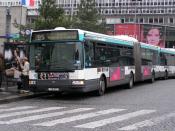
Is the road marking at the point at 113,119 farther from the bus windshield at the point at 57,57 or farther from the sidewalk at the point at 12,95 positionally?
the sidewalk at the point at 12,95

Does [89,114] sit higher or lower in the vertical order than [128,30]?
lower

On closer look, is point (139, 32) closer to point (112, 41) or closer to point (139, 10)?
point (139, 10)

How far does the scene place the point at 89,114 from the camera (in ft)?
48.4

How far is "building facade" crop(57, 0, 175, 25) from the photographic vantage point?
124 metres

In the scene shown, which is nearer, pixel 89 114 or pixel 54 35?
pixel 89 114

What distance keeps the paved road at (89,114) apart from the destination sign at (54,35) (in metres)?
2.42

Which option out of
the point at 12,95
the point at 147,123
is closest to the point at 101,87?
the point at 12,95

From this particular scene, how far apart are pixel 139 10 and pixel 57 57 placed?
109 meters

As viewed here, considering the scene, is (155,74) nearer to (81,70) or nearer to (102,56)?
(102,56)

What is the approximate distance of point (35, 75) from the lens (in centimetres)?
1975

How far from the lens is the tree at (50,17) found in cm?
3164

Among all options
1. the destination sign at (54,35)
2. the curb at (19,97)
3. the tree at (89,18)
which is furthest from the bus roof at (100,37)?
the tree at (89,18)

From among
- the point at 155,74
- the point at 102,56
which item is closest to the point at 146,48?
the point at 155,74

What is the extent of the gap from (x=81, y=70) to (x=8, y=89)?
4089 mm
